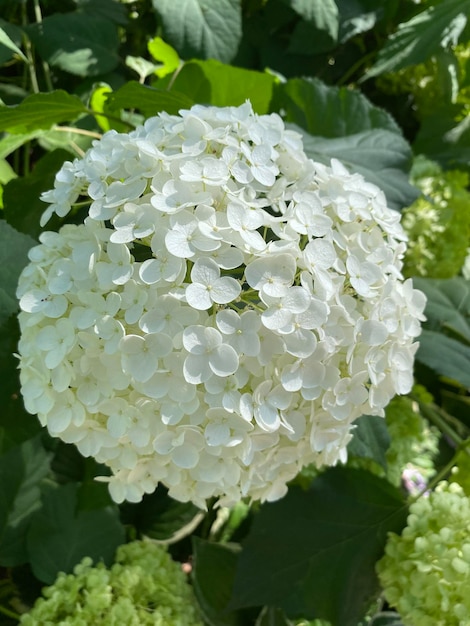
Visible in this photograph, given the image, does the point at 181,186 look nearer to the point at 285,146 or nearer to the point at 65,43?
the point at 285,146

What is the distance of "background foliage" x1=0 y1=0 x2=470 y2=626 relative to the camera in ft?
2.53

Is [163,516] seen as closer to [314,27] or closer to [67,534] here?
[67,534]

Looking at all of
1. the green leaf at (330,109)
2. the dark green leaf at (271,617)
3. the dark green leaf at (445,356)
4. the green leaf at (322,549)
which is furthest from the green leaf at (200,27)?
the dark green leaf at (271,617)

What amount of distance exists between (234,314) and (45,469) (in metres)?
0.48

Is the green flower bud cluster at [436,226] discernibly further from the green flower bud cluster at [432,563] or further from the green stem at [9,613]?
the green stem at [9,613]

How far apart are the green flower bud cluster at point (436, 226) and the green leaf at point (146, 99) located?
0.48m

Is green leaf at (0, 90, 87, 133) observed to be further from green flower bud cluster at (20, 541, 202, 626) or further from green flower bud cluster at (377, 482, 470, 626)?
green flower bud cluster at (377, 482, 470, 626)

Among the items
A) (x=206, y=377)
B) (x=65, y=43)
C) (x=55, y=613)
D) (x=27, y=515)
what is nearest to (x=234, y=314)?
(x=206, y=377)

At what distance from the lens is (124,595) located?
28.3 inches

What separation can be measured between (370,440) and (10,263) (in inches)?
17.8

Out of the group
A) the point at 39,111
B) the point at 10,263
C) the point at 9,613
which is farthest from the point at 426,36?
the point at 9,613

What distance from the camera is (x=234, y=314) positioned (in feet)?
1.62

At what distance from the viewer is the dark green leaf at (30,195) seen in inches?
30.2

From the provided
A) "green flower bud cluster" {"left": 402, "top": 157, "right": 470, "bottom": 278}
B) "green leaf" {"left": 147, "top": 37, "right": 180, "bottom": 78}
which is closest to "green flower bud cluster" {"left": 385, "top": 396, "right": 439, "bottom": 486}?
"green flower bud cluster" {"left": 402, "top": 157, "right": 470, "bottom": 278}
